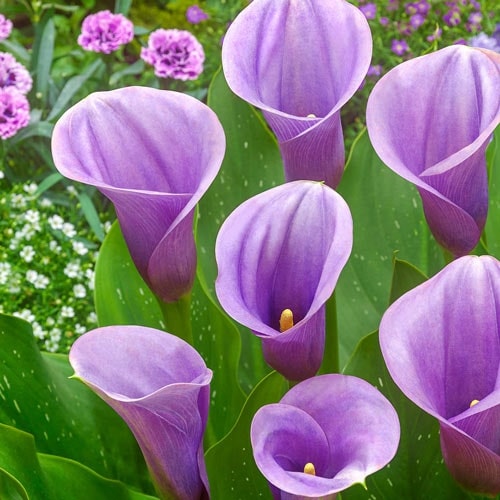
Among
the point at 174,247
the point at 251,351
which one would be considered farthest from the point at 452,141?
the point at 251,351

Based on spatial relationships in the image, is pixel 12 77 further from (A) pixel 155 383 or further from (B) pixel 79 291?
(A) pixel 155 383

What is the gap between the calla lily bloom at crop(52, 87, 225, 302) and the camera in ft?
2.02

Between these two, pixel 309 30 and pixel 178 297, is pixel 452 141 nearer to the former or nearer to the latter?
pixel 309 30

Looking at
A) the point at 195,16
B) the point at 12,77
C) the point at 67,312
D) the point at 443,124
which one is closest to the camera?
the point at 443,124

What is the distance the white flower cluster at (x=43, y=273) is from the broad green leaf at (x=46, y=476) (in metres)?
0.59

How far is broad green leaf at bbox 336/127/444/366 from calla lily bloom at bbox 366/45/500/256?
0.26 meters

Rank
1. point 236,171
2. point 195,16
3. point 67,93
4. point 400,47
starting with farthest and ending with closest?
1. point 195,16
2. point 400,47
3. point 67,93
4. point 236,171

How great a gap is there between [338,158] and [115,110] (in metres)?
0.17

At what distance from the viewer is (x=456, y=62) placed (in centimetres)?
65

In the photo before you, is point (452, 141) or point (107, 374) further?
point (452, 141)

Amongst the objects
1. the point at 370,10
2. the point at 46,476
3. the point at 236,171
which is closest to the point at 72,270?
the point at 236,171

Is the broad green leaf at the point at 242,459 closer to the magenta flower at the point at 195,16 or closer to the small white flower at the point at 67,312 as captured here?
the small white flower at the point at 67,312

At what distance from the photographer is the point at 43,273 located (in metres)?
1.42

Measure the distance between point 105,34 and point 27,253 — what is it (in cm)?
45
